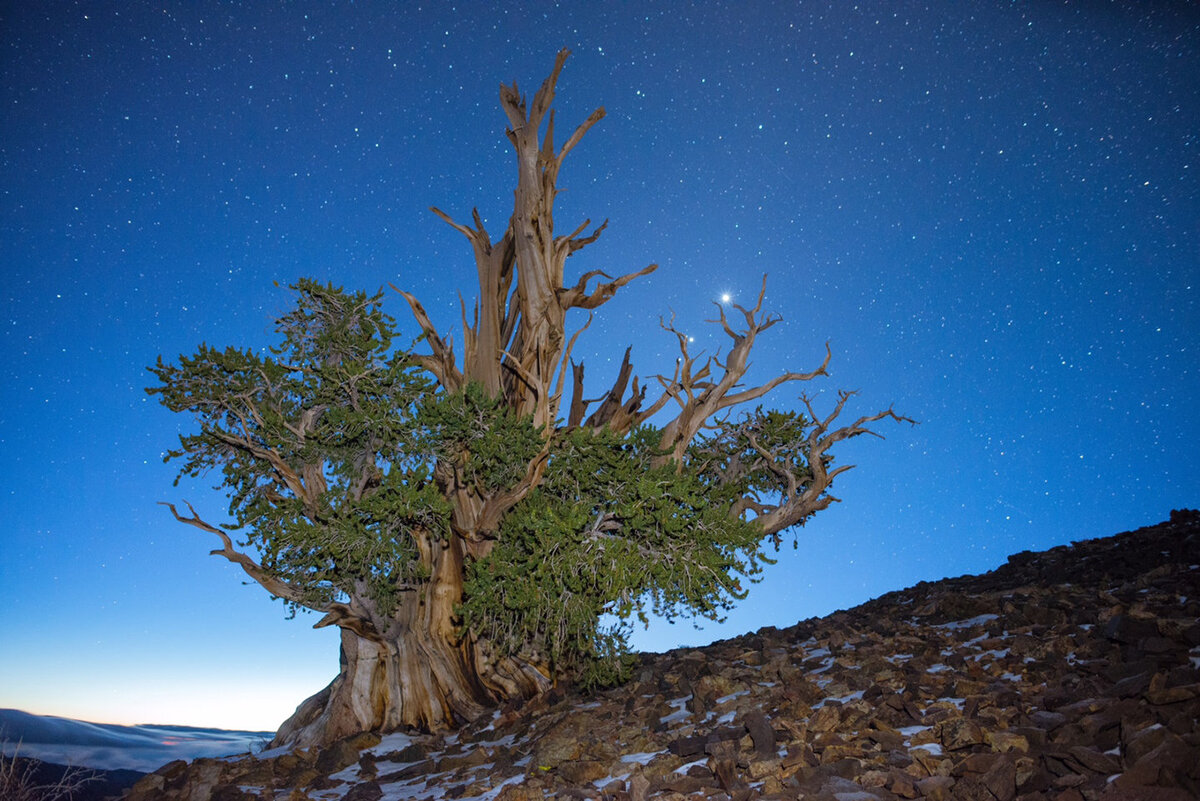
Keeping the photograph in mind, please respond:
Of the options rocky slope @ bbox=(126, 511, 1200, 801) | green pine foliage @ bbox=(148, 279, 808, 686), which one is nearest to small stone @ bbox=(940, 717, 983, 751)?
rocky slope @ bbox=(126, 511, 1200, 801)

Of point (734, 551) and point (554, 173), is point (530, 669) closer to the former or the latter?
point (734, 551)

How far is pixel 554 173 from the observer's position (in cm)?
1686

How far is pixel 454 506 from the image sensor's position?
14359 mm

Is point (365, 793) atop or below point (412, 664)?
below

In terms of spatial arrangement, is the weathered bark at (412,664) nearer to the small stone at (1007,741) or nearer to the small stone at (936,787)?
the small stone at (936,787)

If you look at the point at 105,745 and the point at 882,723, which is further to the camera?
the point at 105,745

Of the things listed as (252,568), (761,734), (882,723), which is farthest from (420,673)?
(882,723)

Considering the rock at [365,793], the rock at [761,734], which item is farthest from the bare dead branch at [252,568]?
the rock at [761,734]

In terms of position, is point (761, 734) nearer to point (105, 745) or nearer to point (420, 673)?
point (420, 673)

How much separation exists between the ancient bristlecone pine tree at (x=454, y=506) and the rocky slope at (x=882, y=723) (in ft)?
4.62

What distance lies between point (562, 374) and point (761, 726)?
8.98 meters

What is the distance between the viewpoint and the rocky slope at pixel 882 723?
20.5 ft

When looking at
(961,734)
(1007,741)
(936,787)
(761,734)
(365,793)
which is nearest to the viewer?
(936,787)

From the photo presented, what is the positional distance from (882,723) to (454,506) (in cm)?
908
